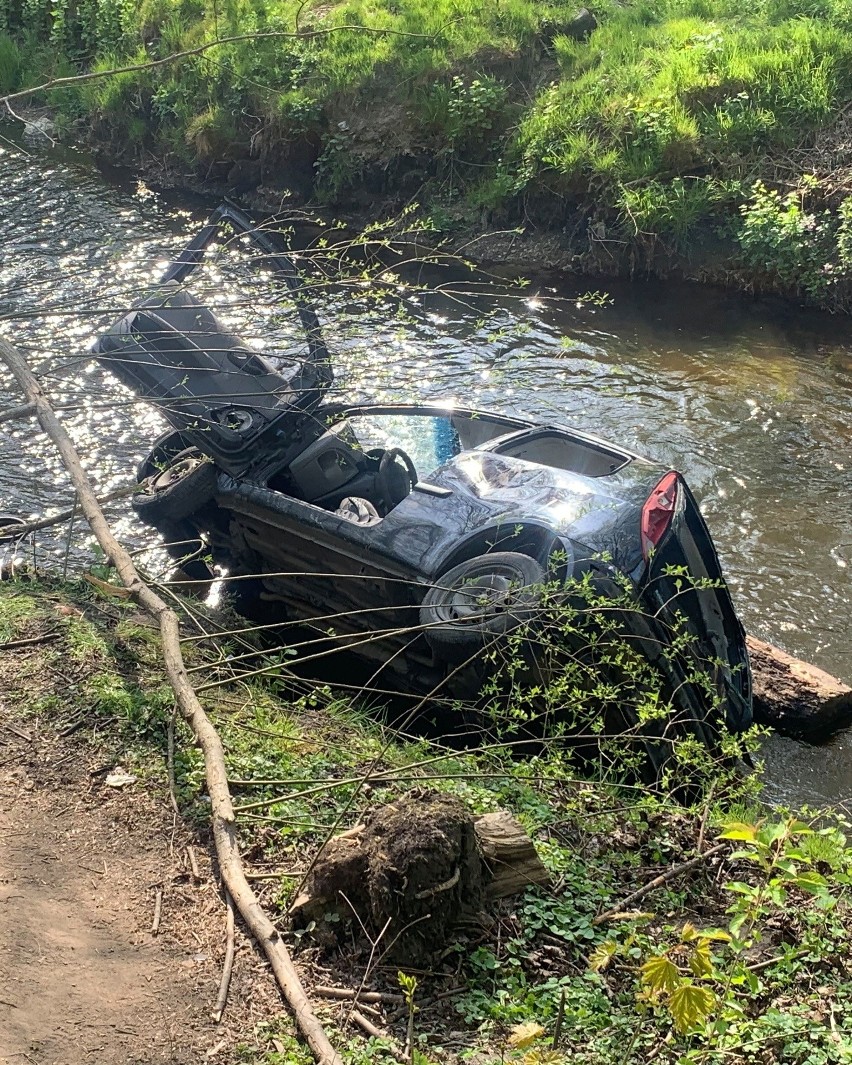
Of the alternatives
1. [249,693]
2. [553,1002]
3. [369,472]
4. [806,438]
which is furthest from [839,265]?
[553,1002]

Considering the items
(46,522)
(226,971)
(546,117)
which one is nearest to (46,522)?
(46,522)

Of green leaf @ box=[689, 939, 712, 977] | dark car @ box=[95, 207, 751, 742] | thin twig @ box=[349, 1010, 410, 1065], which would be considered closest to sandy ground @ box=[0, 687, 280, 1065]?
thin twig @ box=[349, 1010, 410, 1065]

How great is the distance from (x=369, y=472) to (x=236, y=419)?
88 centimetres

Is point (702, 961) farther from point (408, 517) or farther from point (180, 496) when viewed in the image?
point (180, 496)

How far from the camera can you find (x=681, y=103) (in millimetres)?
10797

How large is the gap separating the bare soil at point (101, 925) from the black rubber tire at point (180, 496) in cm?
200

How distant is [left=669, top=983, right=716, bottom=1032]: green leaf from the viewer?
260 centimetres

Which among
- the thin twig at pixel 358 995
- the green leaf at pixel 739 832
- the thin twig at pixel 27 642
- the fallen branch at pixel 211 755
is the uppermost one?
the green leaf at pixel 739 832

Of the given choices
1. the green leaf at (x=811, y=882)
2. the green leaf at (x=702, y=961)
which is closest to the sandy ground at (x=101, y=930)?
the green leaf at (x=702, y=961)

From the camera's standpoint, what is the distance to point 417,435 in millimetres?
6426

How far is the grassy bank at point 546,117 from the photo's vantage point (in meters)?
10.4

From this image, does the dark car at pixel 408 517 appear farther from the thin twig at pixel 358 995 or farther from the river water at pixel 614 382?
the thin twig at pixel 358 995

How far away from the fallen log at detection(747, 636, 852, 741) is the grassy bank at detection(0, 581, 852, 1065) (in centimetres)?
81

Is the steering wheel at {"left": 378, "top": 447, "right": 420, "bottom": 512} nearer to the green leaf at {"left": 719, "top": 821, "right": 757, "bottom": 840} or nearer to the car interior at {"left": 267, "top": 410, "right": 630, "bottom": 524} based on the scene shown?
the car interior at {"left": 267, "top": 410, "right": 630, "bottom": 524}
